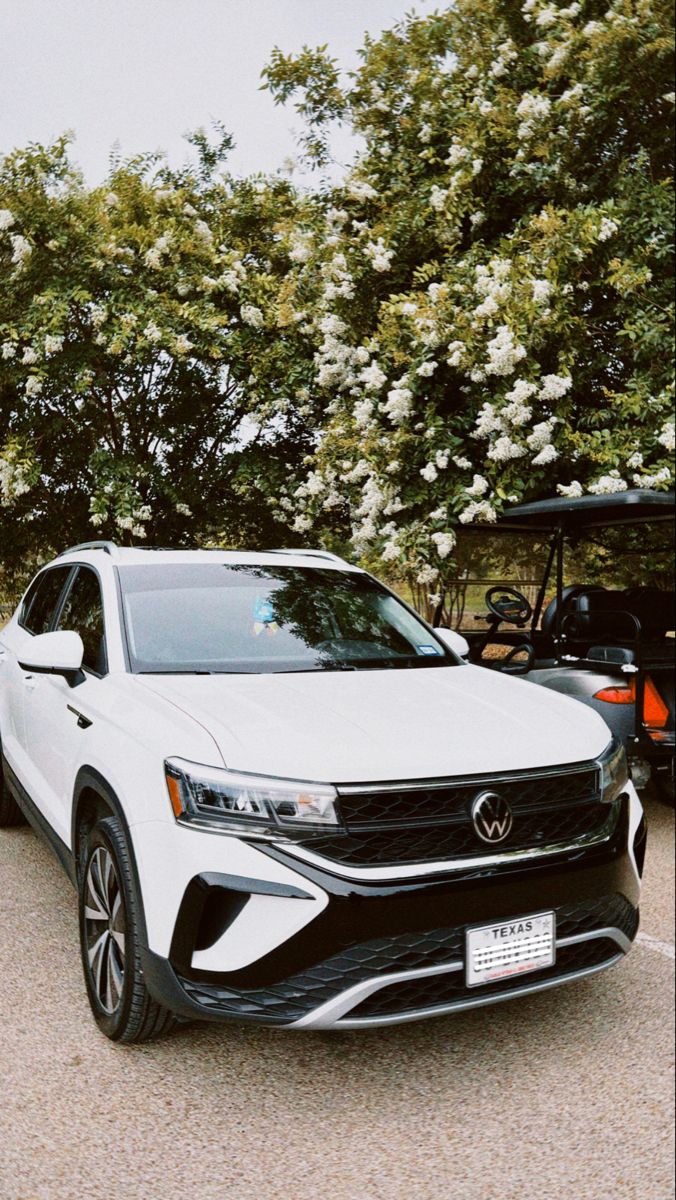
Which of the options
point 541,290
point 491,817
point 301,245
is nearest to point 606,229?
point 541,290

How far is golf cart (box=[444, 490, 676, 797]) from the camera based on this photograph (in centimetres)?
489

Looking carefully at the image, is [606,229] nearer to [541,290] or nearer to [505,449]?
[541,290]

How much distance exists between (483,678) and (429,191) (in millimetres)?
6576

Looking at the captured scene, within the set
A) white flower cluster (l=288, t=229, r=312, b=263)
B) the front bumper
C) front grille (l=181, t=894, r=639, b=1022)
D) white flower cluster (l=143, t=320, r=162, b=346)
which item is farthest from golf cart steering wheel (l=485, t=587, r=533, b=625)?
white flower cluster (l=143, t=320, r=162, b=346)

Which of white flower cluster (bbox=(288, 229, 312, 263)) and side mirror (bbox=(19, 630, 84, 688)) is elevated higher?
white flower cluster (bbox=(288, 229, 312, 263))

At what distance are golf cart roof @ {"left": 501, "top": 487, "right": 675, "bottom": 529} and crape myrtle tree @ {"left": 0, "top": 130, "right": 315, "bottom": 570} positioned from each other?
409 centimetres

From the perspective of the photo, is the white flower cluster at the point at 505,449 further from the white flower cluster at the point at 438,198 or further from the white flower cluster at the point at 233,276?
the white flower cluster at the point at 233,276

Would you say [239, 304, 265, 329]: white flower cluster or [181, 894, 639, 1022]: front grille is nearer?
[181, 894, 639, 1022]: front grille

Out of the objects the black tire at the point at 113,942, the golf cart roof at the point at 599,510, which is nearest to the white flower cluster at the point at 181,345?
the golf cart roof at the point at 599,510

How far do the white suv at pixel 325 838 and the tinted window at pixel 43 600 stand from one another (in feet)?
3.90

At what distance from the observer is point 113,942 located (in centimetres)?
293

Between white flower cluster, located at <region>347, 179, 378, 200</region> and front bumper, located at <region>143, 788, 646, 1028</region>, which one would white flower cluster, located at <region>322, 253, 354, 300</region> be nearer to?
white flower cluster, located at <region>347, 179, 378, 200</region>

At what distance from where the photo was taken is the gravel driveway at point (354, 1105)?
88.3 inches

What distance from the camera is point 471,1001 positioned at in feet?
8.25
